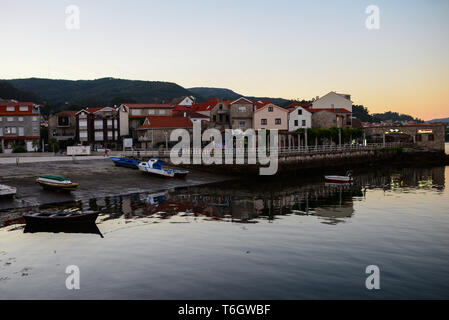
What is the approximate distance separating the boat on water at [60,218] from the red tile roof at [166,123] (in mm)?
64542

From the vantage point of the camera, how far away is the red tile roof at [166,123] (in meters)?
91.0

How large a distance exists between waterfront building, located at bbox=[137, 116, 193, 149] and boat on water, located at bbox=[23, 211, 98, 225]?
61.6 meters

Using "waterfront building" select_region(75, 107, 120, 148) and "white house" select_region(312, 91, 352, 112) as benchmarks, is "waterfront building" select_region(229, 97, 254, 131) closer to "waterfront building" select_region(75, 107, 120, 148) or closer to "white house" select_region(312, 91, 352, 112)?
"white house" select_region(312, 91, 352, 112)

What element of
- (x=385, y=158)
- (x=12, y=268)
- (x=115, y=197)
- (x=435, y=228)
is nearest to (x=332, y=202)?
(x=435, y=228)

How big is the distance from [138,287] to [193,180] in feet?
120

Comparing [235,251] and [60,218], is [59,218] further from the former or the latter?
[235,251]

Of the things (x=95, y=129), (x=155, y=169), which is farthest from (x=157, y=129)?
(x=155, y=169)

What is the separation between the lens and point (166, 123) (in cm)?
9262

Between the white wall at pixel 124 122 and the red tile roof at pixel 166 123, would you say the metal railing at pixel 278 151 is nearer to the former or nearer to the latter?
the red tile roof at pixel 166 123

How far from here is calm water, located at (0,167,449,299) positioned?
16250 millimetres

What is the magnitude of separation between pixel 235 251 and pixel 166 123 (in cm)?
7355

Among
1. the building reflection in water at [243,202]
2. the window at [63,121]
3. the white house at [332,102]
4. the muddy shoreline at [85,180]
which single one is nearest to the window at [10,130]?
the window at [63,121]

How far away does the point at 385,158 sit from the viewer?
88.1 meters
